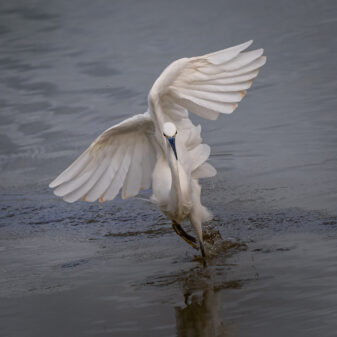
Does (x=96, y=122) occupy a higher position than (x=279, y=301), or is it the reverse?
(x=96, y=122)

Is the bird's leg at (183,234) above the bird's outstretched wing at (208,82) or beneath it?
beneath

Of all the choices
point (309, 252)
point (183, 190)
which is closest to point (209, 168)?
point (183, 190)

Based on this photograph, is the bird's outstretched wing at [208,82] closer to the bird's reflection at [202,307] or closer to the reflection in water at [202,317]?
the bird's reflection at [202,307]

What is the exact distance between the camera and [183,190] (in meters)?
5.50

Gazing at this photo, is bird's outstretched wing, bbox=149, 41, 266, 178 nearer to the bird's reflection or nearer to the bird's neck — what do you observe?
the bird's neck

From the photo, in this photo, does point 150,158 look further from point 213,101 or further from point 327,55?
point 327,55

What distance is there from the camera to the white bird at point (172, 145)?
5.43 m

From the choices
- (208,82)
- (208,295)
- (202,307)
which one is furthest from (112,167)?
(202,307)

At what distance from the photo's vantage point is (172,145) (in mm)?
5008

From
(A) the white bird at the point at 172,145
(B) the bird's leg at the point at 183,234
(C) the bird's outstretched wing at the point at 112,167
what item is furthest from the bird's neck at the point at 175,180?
(C) the bird's outstretched wing at the point at 112,167

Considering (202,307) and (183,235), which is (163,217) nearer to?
(183,235)

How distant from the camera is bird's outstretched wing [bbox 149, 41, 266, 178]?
5.41 m

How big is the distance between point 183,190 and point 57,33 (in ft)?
32.9

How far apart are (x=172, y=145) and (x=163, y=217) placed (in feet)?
6.11
